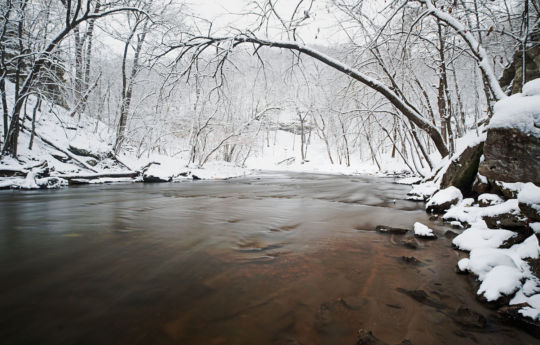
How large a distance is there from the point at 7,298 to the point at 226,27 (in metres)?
5.04

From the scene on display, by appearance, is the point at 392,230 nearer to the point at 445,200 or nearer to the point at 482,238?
the point at 482,238

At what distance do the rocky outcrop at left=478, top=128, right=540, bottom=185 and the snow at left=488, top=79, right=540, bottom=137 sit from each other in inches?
2.3

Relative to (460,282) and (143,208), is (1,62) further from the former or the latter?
(460,282)

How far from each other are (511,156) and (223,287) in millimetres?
3418

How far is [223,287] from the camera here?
177cm

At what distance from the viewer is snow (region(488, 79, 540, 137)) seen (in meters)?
2.52

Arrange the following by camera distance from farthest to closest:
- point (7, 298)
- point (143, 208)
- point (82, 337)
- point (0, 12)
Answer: point (0, 12) < point (143, 208) < point (7, 298) < point (82, 337)

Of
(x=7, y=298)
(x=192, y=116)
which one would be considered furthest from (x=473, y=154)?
(x=192, y=116)

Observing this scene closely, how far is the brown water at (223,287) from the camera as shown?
4.26 feet

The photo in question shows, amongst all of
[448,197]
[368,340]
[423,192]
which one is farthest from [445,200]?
[368,340]

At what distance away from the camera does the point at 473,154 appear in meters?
4.51

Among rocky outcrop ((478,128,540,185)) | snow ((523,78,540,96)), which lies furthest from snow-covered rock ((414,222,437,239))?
snow ((523,78,540,96))

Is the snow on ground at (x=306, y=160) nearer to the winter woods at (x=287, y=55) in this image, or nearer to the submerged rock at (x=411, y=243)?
the winter woods at (x=287, y=55)

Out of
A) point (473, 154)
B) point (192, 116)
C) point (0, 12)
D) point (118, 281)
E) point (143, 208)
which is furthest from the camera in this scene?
point (192, 116)
